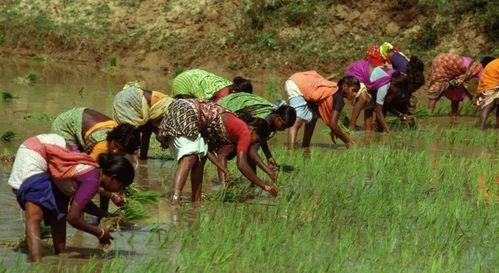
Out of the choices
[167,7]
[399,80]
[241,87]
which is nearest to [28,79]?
[167,7]

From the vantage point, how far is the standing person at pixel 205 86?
31.1 feet

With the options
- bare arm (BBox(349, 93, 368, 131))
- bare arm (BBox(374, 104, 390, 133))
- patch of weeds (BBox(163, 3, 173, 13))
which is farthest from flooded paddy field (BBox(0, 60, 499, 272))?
patch of weeds (BBox(163, 3, 173, 13))

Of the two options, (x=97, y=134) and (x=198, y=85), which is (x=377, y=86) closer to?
(x=198, y=85)

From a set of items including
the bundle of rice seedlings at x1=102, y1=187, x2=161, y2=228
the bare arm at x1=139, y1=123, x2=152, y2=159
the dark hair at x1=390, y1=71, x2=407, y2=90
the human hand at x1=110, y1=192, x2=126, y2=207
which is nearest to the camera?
the human hand at x1=110, y1=192, x2=126, y2=207

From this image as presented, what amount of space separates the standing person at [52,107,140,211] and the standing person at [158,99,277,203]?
586mm

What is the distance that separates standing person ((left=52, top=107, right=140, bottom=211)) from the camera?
21.5 ft

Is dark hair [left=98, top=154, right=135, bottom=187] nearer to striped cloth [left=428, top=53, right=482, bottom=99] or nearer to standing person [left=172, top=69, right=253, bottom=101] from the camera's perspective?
standing person [left=172, top=69, right=253, bottom=101]

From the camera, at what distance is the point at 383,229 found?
23.0ft

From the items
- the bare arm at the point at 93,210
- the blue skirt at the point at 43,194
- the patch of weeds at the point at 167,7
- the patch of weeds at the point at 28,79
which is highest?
the patch of weeds at the point at 167,7

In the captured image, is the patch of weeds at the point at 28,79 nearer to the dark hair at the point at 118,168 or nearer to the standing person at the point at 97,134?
the standing person at the point at 97,134

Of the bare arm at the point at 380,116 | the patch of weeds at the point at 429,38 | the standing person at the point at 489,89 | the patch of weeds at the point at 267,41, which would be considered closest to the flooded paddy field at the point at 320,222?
the bare arm at the point at 380,116

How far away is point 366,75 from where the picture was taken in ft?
41.3

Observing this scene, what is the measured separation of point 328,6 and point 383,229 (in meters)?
12.1

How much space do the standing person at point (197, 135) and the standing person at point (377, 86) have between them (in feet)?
15.2
